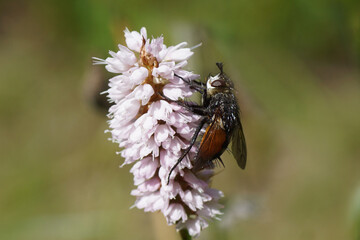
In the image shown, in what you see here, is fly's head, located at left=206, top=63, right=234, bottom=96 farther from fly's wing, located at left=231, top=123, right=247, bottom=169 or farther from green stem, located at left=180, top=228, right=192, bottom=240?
green stem, located at left=180, top=228, right=192, bottom=240

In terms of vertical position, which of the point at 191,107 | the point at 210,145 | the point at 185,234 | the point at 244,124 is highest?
the point at 244,124

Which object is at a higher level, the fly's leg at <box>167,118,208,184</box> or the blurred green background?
the blurred green background

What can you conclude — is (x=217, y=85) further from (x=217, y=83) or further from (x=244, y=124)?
(x=244, y=124)

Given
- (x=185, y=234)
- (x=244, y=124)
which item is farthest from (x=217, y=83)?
(x=244, y=124)

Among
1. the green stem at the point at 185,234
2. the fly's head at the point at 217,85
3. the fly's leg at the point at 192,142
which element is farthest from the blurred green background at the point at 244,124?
the green stem at the point at 185,234

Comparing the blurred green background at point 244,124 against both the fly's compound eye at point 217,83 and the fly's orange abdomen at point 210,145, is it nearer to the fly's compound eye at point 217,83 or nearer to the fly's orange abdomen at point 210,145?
the fly's compound eye at point 217,83

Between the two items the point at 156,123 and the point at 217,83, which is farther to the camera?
the point at 217,83

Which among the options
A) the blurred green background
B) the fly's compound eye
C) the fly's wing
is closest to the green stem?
the fly's wing
